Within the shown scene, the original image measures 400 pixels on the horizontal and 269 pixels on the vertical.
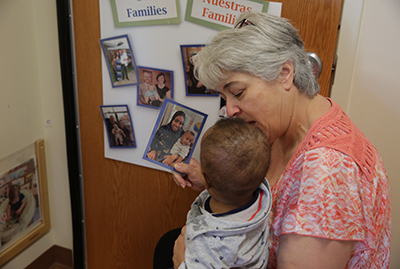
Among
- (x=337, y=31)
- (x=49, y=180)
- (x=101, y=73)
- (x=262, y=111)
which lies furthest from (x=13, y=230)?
(x=337, y=31)

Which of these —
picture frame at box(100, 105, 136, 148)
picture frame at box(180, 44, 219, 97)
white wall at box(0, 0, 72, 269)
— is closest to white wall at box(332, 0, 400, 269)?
picture frame at box(180, 44, 219, 97)

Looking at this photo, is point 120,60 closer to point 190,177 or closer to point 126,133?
point 126,133

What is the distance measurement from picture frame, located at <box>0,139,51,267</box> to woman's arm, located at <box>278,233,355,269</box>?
1.28 meters

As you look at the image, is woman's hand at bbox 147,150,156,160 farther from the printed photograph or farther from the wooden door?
the printed photograph

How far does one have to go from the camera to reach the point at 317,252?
2.28 feet

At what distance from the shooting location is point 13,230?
56.9 inches

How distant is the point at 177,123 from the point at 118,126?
1.02 feet

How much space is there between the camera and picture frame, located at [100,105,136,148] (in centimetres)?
135

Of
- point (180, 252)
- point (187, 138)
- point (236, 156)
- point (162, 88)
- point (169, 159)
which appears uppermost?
point (162, 88)

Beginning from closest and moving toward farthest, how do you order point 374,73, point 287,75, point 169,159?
point 287,75 < point 374,73 < point 169,159

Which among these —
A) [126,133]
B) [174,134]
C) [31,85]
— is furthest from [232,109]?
[31,85]

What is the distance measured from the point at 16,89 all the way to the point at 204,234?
43.8 inches

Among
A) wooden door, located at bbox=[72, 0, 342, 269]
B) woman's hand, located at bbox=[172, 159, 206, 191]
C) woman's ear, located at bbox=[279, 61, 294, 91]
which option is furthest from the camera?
wooden door, located at bbox=[72, 0, 342, 269]

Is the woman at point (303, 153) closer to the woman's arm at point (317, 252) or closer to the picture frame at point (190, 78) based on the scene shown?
the woman's arm at point (317, 252)
